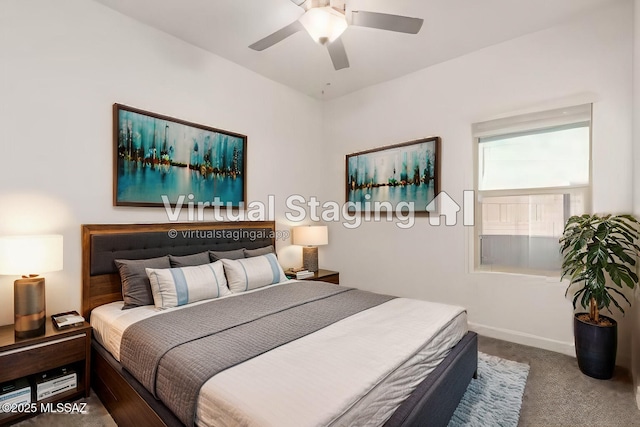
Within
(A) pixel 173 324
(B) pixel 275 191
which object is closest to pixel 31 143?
(A) pixel 173 324

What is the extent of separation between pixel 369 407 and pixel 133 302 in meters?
1.95

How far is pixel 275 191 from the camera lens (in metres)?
3.98

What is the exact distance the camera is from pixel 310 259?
4016mm

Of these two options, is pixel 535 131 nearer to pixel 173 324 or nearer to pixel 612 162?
pixel 612 162

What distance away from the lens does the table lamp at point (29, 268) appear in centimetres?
187

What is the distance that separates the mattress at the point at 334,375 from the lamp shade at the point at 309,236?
1.93m

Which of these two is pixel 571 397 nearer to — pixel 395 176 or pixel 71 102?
pixel 395 176

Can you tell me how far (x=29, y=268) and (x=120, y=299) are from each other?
2.62ft

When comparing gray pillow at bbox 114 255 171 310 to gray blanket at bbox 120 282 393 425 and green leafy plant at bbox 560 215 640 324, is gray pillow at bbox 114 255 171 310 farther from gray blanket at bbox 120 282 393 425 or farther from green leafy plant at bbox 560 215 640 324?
green leafy plant at bbox 560 215 640 324

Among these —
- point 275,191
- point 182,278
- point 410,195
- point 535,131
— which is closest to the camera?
point 182,278

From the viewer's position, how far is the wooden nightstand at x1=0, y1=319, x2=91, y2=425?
6.00 ft

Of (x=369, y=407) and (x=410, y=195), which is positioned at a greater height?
(x=410, y=195)

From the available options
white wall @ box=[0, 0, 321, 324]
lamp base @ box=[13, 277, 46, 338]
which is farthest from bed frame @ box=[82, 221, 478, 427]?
lamp base @ box=[13, 277, 46, 338]

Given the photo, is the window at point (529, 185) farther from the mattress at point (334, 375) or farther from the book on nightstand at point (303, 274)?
the book on nightstand at point (303, 274)
